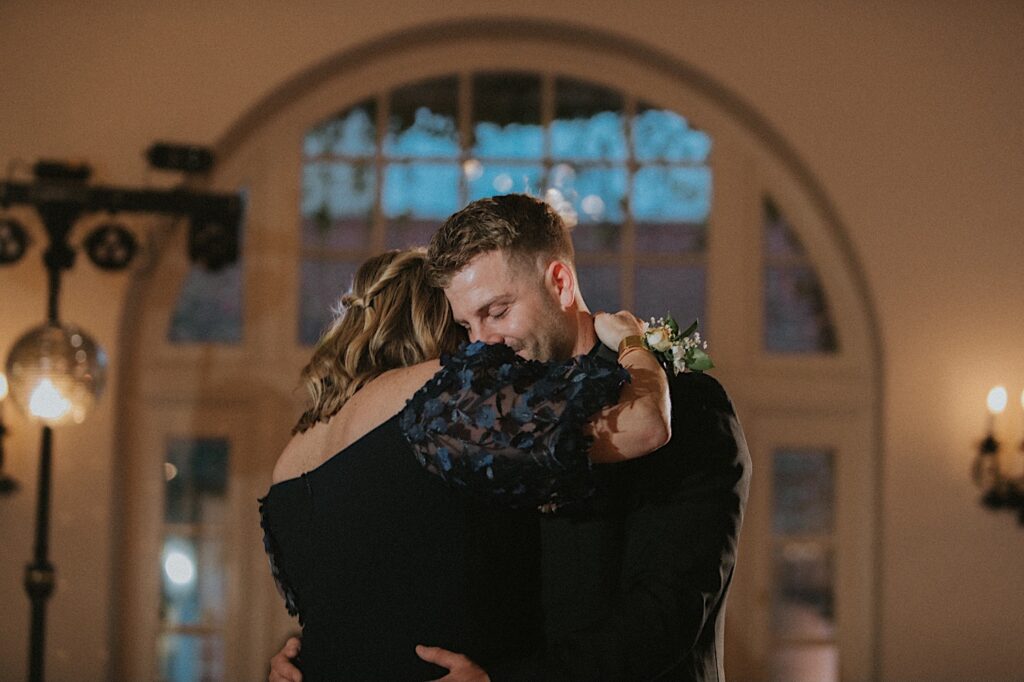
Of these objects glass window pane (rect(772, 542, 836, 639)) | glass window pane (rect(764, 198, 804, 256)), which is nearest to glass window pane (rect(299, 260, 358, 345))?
glass window pane (rect(764, 198, 804, 256))

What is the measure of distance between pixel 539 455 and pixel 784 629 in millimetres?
3686

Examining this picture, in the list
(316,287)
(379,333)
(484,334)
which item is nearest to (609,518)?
(484,334)

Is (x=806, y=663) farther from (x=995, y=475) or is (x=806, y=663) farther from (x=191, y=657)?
(x=191, y=657)

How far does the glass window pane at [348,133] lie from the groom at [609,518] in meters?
3.11

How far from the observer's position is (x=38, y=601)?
4117 millimetres

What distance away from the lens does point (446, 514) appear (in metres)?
1.72

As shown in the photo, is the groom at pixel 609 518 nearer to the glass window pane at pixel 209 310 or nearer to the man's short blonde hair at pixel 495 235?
the man's short blonde hair at pixel 495 235

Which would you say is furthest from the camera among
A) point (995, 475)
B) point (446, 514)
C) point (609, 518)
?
point (995, 475)

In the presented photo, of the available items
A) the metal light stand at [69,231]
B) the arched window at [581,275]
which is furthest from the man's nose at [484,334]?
the arched window at [581,275]


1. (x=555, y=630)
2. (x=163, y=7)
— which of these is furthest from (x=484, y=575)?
(x=163, y=7)

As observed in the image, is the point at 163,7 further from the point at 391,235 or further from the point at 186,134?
the point at 391,235

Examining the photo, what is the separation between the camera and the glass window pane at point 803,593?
4.95m

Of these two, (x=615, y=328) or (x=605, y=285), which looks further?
(x=605, y=285)

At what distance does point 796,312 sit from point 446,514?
11.9ft
